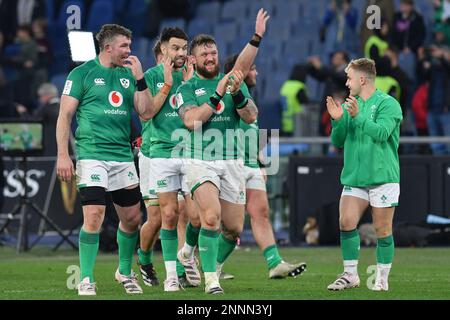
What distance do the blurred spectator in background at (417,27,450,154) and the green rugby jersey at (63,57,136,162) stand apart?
1242 cm

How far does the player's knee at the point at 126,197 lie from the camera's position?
13078mm

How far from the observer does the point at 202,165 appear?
12.9 m

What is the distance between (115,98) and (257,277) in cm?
339

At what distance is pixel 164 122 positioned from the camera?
13922mm

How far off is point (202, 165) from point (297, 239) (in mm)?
8575

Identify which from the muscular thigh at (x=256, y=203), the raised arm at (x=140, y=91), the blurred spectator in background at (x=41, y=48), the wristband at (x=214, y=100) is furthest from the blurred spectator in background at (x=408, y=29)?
the wristband at (x=214, y=100)

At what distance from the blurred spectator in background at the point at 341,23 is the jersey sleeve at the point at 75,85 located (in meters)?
14.2

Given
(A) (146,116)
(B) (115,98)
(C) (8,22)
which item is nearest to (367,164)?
(A) (146,116)

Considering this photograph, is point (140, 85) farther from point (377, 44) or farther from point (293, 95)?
point (293, 95)

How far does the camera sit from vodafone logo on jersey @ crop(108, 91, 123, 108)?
1296cm

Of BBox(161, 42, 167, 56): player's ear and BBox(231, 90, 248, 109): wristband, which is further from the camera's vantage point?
BBox(161, 42, 167, 56): player's ear

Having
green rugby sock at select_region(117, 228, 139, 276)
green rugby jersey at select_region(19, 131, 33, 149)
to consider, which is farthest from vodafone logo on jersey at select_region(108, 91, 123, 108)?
green rugby jersey at select_region(19, 131, 33, 149)

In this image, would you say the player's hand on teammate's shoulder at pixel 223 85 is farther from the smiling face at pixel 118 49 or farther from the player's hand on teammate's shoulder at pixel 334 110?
the player's hand on teammate's shoulder at pixel 334 110

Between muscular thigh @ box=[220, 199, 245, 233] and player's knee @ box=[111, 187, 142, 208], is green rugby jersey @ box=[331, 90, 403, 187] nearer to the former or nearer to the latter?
muscular thigh @ box=[220, 199, 245, 233]
